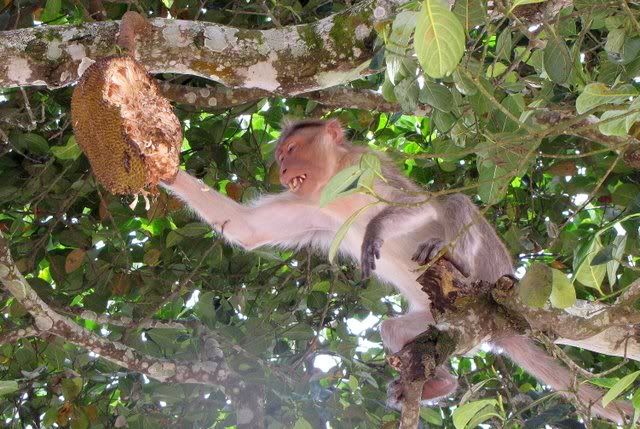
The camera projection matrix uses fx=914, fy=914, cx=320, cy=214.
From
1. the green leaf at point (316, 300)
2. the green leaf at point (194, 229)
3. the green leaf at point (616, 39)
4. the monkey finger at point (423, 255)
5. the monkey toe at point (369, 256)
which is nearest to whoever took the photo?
the green leaf at point (616, 39)

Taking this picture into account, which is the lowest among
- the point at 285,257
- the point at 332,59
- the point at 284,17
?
the point at 285,257

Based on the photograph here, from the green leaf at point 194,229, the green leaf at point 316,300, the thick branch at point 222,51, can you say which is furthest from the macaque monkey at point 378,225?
the thick branch at point 222,51

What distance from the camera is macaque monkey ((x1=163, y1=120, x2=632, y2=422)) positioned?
4.76 meters

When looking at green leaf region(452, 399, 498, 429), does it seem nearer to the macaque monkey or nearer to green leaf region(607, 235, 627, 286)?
green leaf region(607, 235, 627, 286)

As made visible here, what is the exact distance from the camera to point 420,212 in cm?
496

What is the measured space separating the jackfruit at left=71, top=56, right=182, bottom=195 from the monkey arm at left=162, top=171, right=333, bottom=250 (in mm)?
1420

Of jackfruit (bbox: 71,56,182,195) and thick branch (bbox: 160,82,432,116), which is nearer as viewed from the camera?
jackfruit (bbox: 71,56,182,195)

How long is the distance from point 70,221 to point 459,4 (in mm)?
3271

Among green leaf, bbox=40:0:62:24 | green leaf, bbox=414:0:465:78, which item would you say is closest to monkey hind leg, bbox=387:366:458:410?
green leaf, bbox=40:0:62:24

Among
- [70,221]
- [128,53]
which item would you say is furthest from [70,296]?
[128,53]

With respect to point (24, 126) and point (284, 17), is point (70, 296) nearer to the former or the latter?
point (24, 126)

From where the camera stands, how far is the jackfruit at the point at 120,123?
2715mm

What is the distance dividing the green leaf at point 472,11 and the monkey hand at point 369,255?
1.60 metres

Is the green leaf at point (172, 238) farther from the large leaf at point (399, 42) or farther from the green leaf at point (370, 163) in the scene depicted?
the green leaf at point (370, 163)
